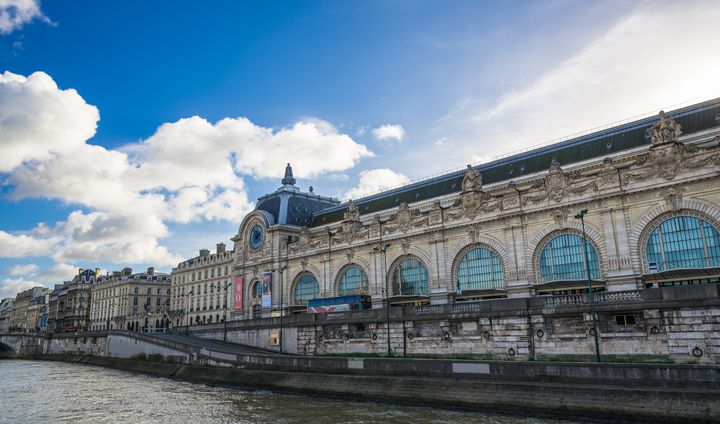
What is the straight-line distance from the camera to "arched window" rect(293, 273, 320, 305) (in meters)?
67.8

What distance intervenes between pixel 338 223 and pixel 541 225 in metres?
30.3

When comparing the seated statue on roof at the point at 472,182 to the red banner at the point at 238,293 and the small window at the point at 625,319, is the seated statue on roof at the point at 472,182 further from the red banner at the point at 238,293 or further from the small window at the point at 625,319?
the red banner at the point at 238,293

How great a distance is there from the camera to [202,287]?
97.6 metres

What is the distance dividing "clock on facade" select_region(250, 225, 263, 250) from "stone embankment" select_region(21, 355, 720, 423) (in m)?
37.4

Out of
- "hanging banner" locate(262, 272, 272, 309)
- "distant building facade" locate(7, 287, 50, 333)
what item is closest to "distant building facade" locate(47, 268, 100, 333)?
"distant building facade" locate(7, 287, 50, 333)

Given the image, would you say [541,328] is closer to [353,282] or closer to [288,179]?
[353,282]

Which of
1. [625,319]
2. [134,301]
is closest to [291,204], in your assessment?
[625,319]

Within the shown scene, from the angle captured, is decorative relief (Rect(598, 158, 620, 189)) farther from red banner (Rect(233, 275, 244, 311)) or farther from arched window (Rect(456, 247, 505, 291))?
red banner (Rect(233, 275, 244, 311))

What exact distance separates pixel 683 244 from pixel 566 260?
28.5 ft

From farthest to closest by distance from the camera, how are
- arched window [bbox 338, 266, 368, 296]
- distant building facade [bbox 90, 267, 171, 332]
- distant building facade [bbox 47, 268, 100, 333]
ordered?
distant building facade [bbox 47, 268, 100, 333] < distant building facade [bbox 90, 267, 171, 332] < arched window [bbox 338, 266, 368, 296]

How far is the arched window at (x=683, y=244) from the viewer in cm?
3897

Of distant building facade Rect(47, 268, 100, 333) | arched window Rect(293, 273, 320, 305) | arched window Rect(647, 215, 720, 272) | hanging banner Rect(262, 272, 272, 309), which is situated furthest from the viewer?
distant building facade Rect(47, 268, 100, 333)

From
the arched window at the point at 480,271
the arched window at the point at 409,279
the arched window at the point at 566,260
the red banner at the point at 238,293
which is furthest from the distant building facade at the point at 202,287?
the arched window at the point at 566,260

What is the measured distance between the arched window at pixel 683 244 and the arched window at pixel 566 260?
14.2 feet
